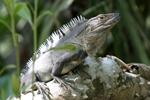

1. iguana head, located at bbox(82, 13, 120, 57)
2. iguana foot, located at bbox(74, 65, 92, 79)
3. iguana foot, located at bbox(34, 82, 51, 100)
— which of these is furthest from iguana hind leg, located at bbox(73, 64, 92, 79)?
iguana foot, located at bbox(34, 82, 51, 100)

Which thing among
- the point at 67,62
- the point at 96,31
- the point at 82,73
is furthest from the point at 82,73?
the point at 96,31

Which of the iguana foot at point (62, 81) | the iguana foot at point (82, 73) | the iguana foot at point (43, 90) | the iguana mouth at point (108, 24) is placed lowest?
the iguana foot at point (82, 73)

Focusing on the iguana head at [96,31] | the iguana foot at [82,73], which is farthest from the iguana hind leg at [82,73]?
the iguana head at [96,31]

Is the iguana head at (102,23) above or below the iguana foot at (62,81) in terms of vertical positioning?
above

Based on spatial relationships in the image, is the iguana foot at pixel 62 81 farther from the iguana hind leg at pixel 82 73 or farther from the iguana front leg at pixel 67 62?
the iguana hind leg at pixel 82 73

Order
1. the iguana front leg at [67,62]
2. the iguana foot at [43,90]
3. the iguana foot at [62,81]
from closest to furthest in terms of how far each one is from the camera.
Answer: the iguana foot at [43,90]
the iguana foot at [62,81]
the iguana front leg at [67,62]

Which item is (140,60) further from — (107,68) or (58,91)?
(58,91)

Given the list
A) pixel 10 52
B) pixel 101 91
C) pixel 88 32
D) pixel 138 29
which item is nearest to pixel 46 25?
pixel 138 29

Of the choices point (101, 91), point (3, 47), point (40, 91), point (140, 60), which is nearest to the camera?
point (40, 91)

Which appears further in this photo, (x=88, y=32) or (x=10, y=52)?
(x=10, y=52)

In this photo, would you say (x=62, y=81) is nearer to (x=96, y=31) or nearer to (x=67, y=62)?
(x=67, y=62)

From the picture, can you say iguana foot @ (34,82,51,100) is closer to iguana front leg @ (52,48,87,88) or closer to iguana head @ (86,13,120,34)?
iguana front leg @ (52,48,87,88)
